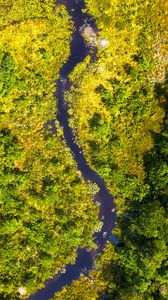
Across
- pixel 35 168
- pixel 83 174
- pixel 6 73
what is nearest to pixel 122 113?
pixel 83 174

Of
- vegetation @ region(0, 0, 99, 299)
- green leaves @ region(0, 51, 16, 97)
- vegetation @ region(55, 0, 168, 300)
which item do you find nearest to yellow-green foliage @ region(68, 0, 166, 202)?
vegetation @ region(55, 0, 168, 300)

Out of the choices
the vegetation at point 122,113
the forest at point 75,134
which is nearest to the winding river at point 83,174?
the forest at point 75,134

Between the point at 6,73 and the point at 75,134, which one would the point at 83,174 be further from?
the point at 6,73

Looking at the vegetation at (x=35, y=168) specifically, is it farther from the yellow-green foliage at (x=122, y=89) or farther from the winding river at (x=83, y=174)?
the yellow-green foliage at (x=122, y=89)

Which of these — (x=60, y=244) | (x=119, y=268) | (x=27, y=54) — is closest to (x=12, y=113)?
(x=27, y=54)

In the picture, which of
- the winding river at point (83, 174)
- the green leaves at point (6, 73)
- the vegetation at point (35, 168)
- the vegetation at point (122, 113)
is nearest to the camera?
the green leaves at point (6, 73)
